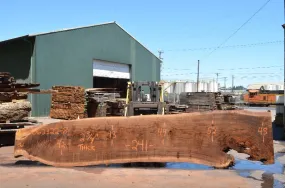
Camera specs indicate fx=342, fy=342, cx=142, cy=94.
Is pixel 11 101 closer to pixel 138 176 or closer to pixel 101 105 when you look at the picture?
pixel 138 176

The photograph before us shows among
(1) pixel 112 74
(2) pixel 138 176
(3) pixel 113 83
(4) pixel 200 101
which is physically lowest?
(2) pixel 138 176

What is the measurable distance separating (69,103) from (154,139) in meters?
13.5

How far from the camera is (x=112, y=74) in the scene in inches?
1034

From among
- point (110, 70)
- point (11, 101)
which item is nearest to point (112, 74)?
point (110, 70)

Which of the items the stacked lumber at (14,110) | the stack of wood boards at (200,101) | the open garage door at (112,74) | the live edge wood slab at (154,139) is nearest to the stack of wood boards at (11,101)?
the stacked lumber at (14,110)

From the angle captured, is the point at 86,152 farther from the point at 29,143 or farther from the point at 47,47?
the point at 47,47

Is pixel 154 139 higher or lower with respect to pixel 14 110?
lower

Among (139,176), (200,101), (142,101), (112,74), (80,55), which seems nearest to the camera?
(139,176)

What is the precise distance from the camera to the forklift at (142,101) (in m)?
13.4

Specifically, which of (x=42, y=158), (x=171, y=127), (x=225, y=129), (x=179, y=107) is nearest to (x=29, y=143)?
(x=42, y=158)

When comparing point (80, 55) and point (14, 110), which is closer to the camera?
point (14, 110)

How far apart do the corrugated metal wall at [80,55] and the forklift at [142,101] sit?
8375 mm

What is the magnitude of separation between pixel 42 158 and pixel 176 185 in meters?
2.87

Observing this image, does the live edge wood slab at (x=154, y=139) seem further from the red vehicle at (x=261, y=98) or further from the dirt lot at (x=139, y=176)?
the red vehicle at (x=261, y=98)
